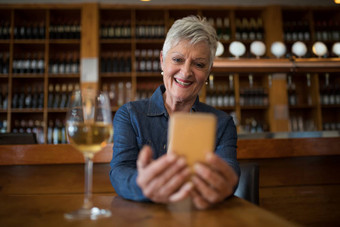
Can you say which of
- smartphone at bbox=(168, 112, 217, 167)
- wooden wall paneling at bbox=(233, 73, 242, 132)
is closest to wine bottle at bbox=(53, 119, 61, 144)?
wooden wall paneling at bbox=(233, 73, 242, 132)

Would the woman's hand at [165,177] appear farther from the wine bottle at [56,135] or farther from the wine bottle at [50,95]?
the wine bottle at [50,95]

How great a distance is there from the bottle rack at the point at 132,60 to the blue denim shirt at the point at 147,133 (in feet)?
8.36

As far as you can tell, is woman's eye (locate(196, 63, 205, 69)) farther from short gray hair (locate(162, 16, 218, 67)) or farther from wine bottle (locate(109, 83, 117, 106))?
wine bottle (locate(109, 83, 117, 106))

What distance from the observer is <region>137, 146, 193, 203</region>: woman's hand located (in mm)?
404

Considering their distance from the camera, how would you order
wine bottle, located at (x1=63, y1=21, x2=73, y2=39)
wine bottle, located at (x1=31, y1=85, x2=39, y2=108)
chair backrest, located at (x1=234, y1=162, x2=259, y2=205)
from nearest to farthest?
chair backrest, located at (x1=234, y1=162, x2=259, y2=205) < wine bottle, located at (x1=31, y1=85, x2=39, y2=108) < wine bottle, located at (x1=63, y1=21, x2=73, y2=39)

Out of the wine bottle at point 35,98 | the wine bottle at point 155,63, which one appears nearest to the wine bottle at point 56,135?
the wine bottle at point 35,98

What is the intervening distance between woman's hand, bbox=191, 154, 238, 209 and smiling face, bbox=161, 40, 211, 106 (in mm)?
544

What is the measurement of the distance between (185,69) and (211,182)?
57 cm

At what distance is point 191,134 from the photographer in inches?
15.5

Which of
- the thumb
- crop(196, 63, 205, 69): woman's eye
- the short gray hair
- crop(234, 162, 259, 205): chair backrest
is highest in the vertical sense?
the short gray hair

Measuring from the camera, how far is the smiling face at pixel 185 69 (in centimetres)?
93

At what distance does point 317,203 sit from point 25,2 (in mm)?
3796

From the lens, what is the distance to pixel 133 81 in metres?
3.55

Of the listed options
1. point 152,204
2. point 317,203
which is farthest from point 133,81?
point 152,204
